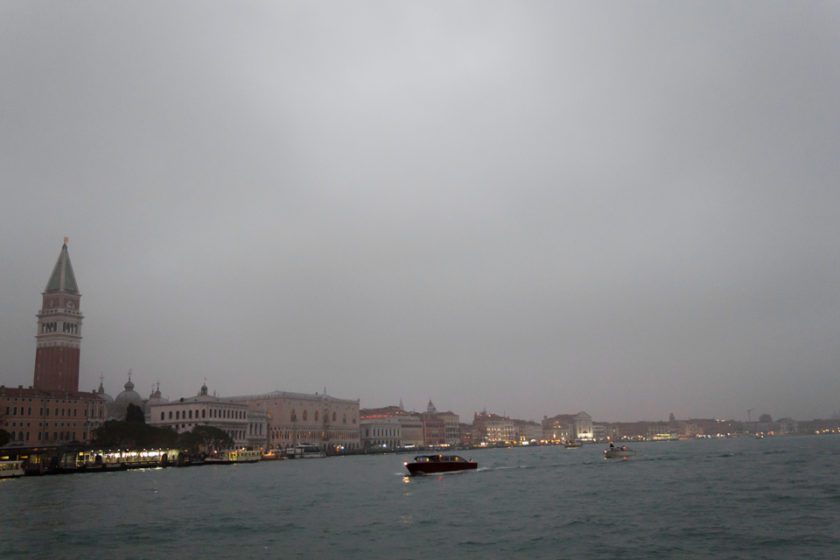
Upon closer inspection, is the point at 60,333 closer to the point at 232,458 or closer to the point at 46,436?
the point at 46,436

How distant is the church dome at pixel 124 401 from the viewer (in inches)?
4513

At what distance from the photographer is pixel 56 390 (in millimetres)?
98625

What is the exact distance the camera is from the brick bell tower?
339ft

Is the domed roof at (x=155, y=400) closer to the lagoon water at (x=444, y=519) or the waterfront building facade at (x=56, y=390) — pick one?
the waterfront building facade at (x=56, y=390)

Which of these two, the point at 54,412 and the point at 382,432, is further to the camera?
the point at 382,432

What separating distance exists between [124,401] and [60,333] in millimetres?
17410

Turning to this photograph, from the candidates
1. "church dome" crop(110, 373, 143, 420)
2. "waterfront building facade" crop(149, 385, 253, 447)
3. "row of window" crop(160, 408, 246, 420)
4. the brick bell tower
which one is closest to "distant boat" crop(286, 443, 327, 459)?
"waterfront building facade" crop(149, 385, 253, 447)

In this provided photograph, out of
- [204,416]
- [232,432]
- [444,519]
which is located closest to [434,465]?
[444,519]

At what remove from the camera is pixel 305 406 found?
13575cm

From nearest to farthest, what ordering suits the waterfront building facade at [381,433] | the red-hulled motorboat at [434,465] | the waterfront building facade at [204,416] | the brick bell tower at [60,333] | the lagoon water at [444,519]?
the lagoon water at [444,519] < the red-hulled motorboat at [434,465] < the brick bell tower at [60,333] < the waterfront building facade at [204,416] < the waterfront building facade at [381,433]

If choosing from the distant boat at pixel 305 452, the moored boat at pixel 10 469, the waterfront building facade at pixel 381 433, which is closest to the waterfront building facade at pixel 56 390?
the moored boat at pixel 10 469

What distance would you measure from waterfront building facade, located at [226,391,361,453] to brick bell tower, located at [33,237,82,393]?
1320 inches

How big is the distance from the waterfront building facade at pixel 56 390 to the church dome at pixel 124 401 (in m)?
11.1

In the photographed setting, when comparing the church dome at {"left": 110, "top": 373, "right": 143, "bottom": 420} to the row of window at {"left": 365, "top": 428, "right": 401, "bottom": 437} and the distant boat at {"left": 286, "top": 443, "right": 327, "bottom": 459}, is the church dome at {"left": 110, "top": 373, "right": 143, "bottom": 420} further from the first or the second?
→ the row of window at {"left": 365, "top": 428, "right": 401, "bottom": 437}
